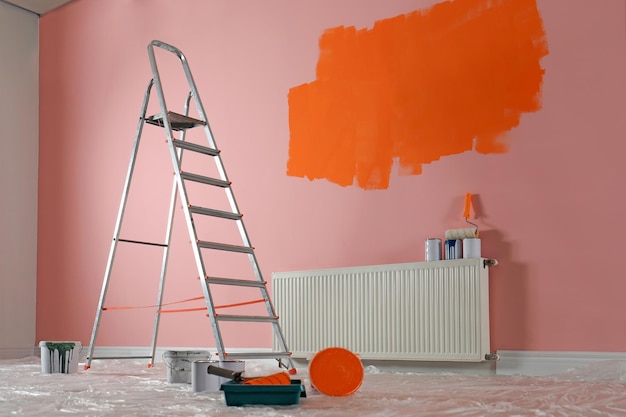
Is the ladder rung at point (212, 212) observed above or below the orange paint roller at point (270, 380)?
above

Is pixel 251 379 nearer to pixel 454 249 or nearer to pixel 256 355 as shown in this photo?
pixel 256 355

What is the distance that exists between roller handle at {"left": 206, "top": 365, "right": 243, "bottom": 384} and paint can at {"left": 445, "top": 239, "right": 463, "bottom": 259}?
1.55 meters

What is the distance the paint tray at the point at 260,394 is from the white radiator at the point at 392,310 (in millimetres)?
1521

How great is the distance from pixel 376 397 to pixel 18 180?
4.32m

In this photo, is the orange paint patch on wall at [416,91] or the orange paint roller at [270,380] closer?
the orange paint roller at [270,380]

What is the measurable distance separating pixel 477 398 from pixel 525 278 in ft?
4.02

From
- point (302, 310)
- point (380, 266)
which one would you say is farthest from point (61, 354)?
point (380, 266)

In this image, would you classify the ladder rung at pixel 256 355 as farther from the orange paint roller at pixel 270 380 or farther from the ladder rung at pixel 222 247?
the orange paint roller at pixel 270 380

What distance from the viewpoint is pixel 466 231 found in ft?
12.2

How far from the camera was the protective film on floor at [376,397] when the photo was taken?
87.7 inches

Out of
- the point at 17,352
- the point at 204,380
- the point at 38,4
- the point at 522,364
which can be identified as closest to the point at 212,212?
the point at 204,380

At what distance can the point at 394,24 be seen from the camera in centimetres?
419

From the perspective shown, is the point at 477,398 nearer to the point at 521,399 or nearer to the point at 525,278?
the point at 521,399

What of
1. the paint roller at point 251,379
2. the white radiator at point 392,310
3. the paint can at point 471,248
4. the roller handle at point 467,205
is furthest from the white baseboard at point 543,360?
the paint roller at point 251,379
